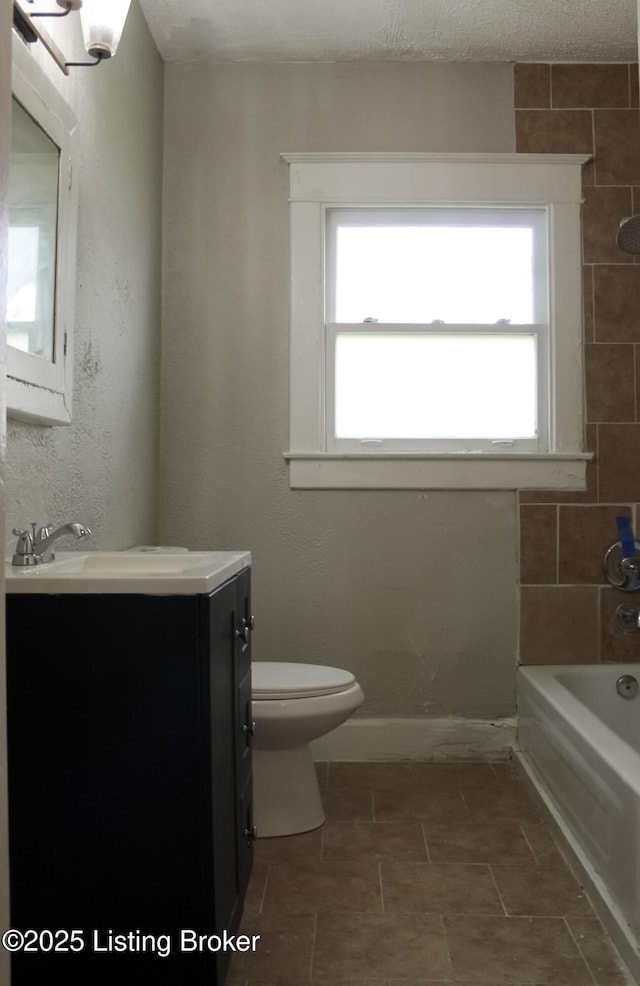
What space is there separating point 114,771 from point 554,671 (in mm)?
2074

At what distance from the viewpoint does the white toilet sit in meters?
2.28

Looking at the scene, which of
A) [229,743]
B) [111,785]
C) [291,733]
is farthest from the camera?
[291,733]

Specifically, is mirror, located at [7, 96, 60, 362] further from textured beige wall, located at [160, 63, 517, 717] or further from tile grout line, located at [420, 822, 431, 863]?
tile grout line, located at [420, 822, 431, 863]

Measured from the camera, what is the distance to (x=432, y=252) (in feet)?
10.6

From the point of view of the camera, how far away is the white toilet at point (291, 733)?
2281mm

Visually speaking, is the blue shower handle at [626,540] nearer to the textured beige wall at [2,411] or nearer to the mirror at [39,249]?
the mirror at [39,249]

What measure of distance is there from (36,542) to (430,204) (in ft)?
7.18

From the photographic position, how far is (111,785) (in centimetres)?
130

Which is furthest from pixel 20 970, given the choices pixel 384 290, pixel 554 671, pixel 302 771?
pixel 384 290

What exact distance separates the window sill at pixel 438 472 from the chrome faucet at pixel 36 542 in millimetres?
1523

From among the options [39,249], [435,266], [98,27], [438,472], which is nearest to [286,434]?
[438,472]

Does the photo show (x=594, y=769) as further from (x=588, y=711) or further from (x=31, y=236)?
(x=31, y=236)

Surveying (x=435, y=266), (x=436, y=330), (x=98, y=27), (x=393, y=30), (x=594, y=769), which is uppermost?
(x=393, y=30)

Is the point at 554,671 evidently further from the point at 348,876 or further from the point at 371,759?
the point at 348,876
